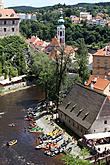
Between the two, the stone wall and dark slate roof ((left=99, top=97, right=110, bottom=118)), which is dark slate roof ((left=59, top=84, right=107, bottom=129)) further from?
the stone wall

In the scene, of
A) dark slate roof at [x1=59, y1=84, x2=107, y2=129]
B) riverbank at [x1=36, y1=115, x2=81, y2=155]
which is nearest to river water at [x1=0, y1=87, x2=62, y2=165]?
riverbank at [x1=36, y1=115, x2=81, y2=155]

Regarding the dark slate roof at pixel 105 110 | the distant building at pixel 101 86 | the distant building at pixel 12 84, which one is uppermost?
the dark slate roof at pixel 105 110

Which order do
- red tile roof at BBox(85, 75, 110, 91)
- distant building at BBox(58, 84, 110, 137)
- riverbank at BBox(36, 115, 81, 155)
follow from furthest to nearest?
red tile roof at BBox(85, 75, 110, 91)
distant building at BBox(58, 84, 110, 137)
riverbank at BBox(36, 115, 81, 155)

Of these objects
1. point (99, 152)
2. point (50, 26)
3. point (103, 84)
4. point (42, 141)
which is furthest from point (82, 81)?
point (50, 26)

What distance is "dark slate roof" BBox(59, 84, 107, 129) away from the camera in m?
53.7

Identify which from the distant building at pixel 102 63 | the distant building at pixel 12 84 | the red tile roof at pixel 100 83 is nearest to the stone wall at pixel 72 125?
the red tile roof at pixel 100 83

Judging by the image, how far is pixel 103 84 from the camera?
68.6 m

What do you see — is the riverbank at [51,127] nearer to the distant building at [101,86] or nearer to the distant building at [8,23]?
the distant building at [101,86]

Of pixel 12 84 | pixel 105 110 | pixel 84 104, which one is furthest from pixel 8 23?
pixel 105 110

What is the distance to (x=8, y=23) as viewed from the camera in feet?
339

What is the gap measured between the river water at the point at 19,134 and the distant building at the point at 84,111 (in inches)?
222

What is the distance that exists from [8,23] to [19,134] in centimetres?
5106

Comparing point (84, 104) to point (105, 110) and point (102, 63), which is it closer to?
point (105, 110)

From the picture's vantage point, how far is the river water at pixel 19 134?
48.7 m
